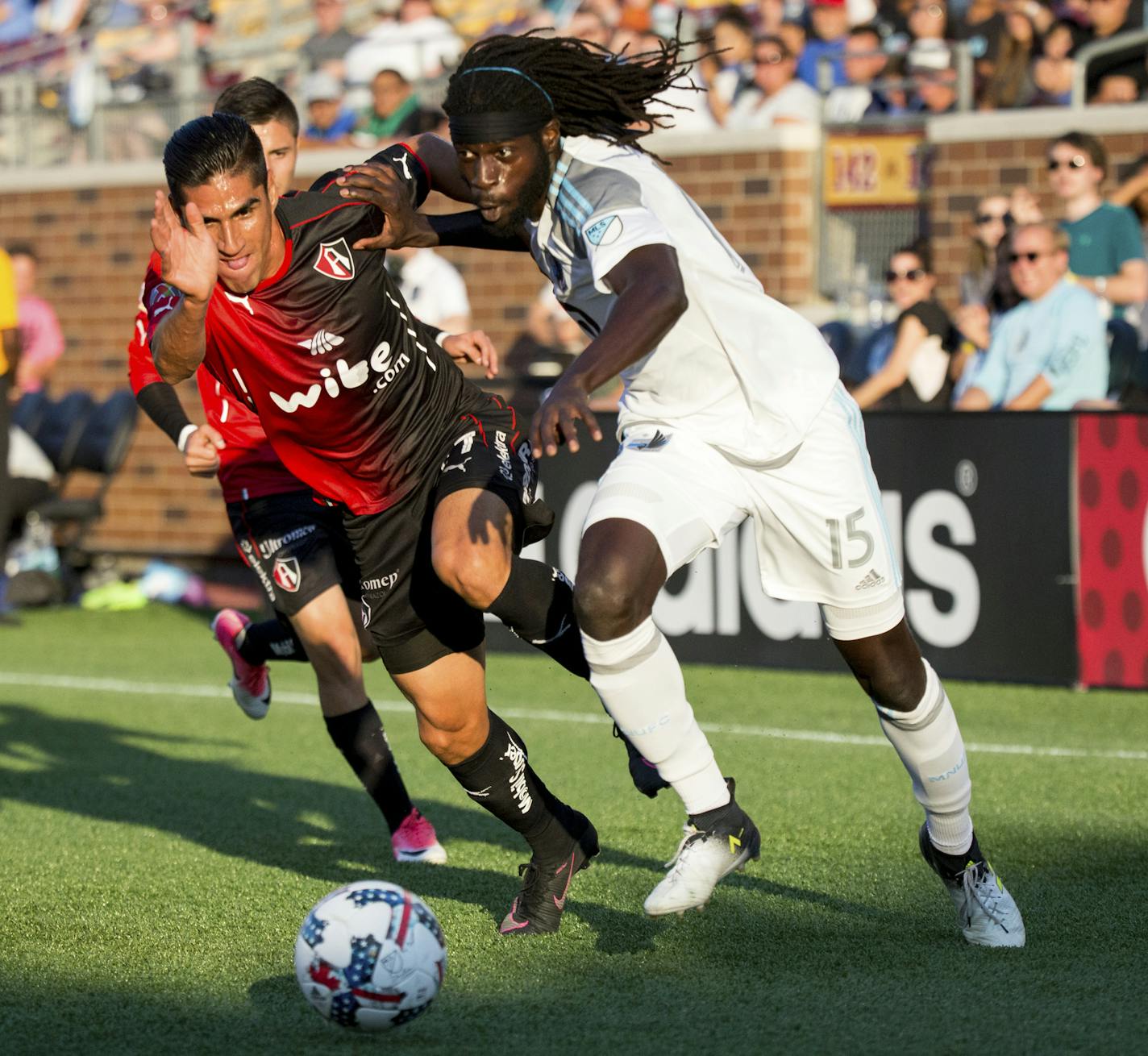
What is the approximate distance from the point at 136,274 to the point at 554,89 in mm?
12915

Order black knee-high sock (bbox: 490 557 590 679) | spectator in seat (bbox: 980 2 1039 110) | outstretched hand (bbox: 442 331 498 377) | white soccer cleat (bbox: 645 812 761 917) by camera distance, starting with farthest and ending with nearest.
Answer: spectator in seat (bbox: 980 2 1039 110)
outstretched hand (bbox: 442 331 498 377)
black knee-high sock (bbox: 490 557 590 679)
white soccer cleat (bbox: 645 812 761 917)

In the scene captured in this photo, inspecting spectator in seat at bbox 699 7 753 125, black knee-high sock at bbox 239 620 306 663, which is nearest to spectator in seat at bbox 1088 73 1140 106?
spectator in seat at bbox 699 7 753 125

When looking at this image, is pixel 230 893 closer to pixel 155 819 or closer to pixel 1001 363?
pixel 155 819

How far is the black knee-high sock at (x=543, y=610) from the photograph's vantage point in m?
4.81

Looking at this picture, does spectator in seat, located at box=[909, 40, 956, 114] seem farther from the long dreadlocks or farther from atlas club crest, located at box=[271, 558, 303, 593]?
the long dreadlocks

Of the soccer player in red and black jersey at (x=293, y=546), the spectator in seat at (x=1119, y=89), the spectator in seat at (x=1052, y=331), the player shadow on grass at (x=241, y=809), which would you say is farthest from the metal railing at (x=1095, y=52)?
the soccer player in red and black jersey at (x=293, y=546)

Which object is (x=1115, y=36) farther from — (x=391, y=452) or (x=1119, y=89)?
(x=391, y=452)

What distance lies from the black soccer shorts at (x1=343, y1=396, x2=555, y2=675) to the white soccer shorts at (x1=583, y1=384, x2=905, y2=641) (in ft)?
1.63

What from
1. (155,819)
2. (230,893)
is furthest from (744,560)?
(230,893)

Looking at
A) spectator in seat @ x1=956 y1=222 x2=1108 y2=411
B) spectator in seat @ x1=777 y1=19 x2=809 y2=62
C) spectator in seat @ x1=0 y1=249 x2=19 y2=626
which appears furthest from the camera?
spectator in seat @ x1=777 y1=19 x2=809 y2=62

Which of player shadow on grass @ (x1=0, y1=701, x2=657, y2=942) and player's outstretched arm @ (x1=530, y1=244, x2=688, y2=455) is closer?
player's outstretched arm @ (x1=530, y1=244, x2=688, y2=455)

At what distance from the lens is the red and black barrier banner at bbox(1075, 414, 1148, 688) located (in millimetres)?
8750

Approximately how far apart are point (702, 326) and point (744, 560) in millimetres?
5344

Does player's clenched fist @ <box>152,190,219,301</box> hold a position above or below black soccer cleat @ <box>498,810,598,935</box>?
above
